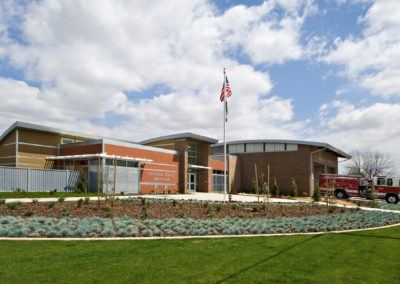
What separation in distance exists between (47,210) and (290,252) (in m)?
9.71

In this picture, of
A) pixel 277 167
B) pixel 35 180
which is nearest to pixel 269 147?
pixel 277 167

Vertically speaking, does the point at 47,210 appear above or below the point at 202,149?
below

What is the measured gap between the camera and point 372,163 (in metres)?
81.9

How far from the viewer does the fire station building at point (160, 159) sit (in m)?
28.6

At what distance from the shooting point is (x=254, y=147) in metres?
46.3

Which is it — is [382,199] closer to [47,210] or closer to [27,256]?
[47,210]

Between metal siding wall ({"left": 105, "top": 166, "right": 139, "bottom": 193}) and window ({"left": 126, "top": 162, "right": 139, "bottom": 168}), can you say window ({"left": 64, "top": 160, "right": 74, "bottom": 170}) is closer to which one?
metal siding wall ({"left": 105, "top": 166, "right": 139, "bottom": 193})

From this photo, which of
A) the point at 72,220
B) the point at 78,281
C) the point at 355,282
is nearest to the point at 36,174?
the point at 72,220

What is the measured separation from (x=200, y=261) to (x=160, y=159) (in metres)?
26.9

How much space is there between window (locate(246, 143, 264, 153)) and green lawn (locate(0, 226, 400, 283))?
36608mm

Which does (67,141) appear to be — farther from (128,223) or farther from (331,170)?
(331,170)

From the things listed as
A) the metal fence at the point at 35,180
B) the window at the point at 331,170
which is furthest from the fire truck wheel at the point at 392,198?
the metal fence at the point at 35,180

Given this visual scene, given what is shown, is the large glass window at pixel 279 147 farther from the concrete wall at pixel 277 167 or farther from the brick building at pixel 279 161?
the concrete wall at pixel 277 167

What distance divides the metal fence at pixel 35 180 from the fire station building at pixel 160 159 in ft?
4.45
